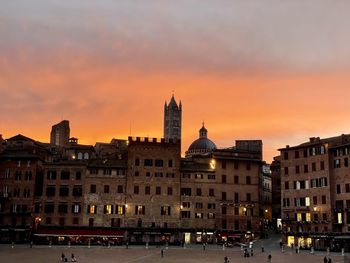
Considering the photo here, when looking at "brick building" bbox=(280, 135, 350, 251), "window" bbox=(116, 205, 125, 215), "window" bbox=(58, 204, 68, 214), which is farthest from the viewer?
"window" bbox=(116, 205, 125, 215)

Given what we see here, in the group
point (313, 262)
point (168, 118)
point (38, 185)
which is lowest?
point (313, 262)

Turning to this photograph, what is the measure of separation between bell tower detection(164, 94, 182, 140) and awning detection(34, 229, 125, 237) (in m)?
106

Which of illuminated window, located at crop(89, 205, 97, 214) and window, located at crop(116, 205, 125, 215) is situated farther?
window, located at crop(116, 205, 125, 215)

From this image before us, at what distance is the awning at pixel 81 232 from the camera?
88625mm

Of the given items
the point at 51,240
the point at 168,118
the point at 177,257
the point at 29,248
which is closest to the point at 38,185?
the point at 51,240

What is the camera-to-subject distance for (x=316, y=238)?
8506 centimetres

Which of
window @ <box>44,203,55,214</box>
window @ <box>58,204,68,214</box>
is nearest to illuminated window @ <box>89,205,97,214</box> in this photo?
window @ <box>58,204,68,214</box>

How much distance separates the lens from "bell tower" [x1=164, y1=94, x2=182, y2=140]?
195 m

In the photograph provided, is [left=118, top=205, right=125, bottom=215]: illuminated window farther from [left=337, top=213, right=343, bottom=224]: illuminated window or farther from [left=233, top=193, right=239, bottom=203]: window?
[left=337, top=213, right=343, bottom=224]: illuminated window

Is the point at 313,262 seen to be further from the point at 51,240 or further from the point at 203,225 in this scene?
the point at 51,240

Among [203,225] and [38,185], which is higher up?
[38,185]

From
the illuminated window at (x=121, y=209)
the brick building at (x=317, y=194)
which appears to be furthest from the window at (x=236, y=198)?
the illuminated window at (x=121, y=209)

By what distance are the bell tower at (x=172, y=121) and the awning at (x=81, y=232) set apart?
10574 cm

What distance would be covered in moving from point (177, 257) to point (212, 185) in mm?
31150
